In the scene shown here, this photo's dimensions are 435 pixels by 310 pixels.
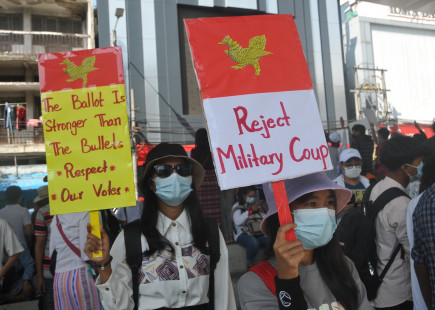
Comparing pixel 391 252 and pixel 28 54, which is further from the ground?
pixel 28 54

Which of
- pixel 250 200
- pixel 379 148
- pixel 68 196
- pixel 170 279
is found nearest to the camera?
pixel 170 279

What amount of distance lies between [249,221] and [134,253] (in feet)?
11.0

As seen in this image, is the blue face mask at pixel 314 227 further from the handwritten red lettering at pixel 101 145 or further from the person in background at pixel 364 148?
the person in background at pixel 364 148

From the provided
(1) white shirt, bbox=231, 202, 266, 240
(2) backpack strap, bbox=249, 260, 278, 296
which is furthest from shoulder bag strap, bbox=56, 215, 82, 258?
(1) white shirt, bbox=231, 202, 266, 240

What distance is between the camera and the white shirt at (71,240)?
10.9 ft

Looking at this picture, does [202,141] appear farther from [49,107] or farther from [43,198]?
[49,107]

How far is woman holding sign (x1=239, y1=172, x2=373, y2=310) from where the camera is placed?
1904mm

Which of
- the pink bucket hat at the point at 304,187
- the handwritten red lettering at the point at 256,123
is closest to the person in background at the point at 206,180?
the pink bucket hat at the point at 304,187

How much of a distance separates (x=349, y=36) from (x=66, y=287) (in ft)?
80.8

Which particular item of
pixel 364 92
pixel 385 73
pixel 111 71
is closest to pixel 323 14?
pixel 364 92

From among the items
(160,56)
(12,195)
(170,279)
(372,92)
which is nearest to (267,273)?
(170,279)

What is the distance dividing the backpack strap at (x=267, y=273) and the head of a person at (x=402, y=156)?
1.81 metres

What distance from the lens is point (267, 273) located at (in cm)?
194

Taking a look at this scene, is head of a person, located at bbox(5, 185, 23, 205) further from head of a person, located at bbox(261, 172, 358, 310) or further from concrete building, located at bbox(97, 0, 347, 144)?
concrete building, located at bbox(97, 0, 347, 144)
